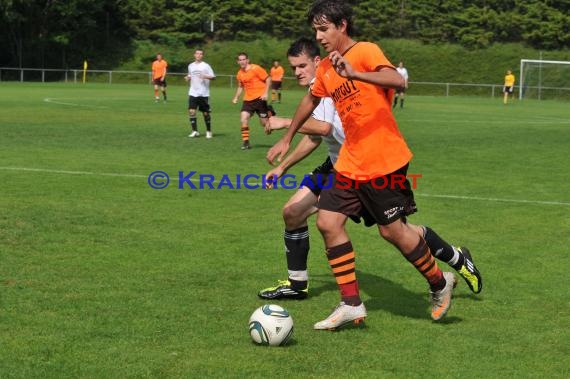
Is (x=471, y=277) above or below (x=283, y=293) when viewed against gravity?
above

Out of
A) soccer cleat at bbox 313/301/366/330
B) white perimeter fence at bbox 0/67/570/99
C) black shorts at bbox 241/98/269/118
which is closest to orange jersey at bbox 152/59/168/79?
black shorts at bbox 241/98/269/118

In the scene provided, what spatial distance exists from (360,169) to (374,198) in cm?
22

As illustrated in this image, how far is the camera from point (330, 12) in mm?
5520

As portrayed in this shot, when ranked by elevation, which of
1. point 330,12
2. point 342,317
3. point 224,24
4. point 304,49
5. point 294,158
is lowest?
point 342,317

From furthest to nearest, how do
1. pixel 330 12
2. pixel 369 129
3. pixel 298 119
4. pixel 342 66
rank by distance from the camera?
pixel 298 119
pixel 369 129
pixel 330 12
pixel 342 66

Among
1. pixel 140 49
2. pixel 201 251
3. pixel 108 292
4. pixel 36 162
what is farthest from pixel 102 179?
pixel 140 49

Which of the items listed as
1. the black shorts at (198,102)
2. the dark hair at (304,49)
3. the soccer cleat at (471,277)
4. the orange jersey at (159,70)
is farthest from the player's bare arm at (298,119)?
the orange jersey at (159,70)

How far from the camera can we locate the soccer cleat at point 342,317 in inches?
221

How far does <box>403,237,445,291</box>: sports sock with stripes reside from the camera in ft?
19.1

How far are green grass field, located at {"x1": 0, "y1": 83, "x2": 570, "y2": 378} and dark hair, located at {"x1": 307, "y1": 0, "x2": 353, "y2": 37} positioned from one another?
2.08 m

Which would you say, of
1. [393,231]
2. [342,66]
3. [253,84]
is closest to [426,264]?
[393,231]

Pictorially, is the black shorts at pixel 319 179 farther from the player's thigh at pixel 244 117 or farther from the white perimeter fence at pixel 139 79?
the white perimeter fence at pixel 139 79

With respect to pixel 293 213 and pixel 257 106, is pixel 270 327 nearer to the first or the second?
pixel 293 213

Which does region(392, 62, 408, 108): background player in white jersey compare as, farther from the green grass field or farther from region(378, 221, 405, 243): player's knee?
the green grass field
